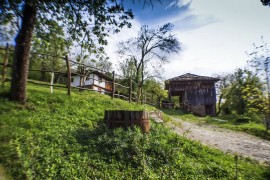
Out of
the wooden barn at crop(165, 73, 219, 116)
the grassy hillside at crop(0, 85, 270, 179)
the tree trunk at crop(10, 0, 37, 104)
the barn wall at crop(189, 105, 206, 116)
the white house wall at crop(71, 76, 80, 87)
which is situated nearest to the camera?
the grassy hillside at crop(0, 85, 270, 179)

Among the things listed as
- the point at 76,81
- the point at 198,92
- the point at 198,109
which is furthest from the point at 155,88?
the point at 76,81

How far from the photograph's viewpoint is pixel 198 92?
34.1 meters

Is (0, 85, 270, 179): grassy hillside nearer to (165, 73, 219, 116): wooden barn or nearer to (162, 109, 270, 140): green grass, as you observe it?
(162, 109, 270, 140): green grass

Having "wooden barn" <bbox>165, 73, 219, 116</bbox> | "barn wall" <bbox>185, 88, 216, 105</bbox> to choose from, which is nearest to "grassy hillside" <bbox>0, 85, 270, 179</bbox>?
"wooden barn" <bbox>165, 73, 219, 116</bbox>

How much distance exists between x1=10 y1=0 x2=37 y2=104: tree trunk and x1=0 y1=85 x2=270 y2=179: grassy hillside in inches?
18.5

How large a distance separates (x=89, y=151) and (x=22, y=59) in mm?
4941

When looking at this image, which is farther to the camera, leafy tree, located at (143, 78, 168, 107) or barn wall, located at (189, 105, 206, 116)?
leafy tree, located at (143, 78, 168, 107)

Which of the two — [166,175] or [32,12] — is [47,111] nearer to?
[32,12]

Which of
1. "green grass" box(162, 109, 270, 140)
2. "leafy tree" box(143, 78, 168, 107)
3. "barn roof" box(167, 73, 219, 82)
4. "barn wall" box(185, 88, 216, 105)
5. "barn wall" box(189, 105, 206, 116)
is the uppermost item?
"barn roof" box(167, 73, 219, 82)

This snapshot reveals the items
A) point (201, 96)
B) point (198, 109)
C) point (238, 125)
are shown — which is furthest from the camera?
point (201, 96)

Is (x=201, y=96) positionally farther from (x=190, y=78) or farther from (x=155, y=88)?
(x=155, y=88)

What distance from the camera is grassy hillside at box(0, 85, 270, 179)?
501cm

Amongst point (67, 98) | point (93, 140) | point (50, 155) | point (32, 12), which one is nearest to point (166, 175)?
point (93, 140)

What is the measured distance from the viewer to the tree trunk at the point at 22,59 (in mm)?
8125
